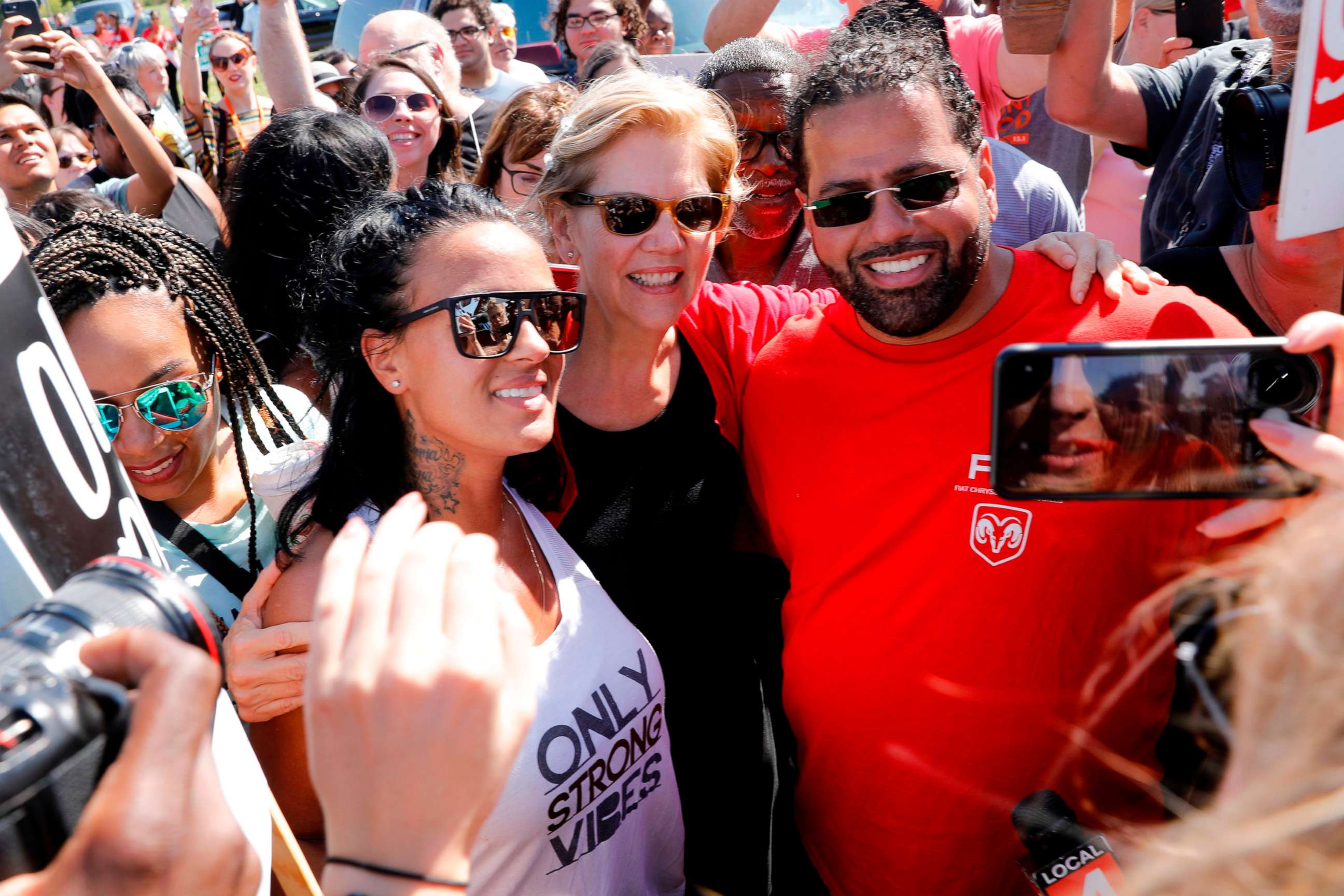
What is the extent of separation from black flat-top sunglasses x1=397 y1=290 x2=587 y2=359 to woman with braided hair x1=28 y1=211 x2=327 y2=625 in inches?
26.5

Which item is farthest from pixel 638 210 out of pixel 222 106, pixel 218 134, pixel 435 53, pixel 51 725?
pixel 218 134

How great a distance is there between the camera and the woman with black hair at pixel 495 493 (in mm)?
1692

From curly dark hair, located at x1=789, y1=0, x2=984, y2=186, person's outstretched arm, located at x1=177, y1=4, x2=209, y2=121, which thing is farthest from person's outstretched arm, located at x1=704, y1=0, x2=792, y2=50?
person's outstretched arm, located at x1=177, y1=4, x2=209, y2=121

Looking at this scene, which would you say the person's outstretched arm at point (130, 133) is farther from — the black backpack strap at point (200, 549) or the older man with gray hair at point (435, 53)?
the black backpack strap at point (200, 549)

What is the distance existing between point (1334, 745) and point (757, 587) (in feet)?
5.47

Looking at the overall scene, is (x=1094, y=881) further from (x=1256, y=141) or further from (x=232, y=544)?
(x=232, y=544)

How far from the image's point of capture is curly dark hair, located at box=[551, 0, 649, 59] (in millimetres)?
6176

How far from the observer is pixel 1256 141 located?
5.53 feet

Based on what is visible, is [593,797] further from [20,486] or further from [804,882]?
[20,486]

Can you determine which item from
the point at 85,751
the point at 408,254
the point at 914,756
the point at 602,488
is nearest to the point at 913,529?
the point at 914,756

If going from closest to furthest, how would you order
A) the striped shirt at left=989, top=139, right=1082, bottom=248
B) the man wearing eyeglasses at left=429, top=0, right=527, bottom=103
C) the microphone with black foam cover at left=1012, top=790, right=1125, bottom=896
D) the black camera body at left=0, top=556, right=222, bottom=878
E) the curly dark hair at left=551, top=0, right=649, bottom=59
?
the black camera body at left=0, top=556, right=222, bottom=878 → the microphone with black foam cover at left=1012, top=790, right=1125, bottom=896 → the striped shirt at left=989, top=139, right=1082, bottom=248 → the man wearing eyeglasses at left=429, top=0, right=527, bottom=103 → the curly dark hair at left=551, top=0, right=649, bottom=59

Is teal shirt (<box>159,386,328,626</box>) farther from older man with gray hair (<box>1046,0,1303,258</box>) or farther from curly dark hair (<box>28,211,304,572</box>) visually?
older man with gray hair (<box>1046,0,1303,258</box>)

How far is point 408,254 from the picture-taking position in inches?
73.9

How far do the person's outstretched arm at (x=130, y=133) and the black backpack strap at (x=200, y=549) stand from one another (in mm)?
2405
